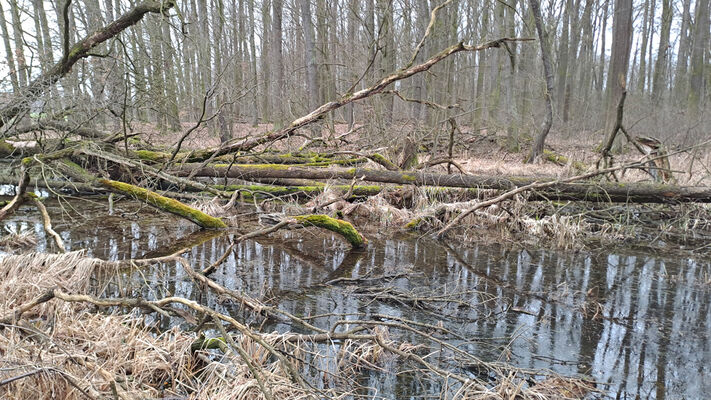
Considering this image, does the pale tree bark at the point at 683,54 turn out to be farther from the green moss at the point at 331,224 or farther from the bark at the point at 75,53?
the bark at the point at 75,53

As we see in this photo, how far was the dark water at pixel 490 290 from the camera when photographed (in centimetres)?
397

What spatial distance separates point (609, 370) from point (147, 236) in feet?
21.5

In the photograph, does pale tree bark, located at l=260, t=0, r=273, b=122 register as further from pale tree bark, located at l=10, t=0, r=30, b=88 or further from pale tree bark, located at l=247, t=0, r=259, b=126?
pale tree bark, located at l=10, t=0, r=30, b=88

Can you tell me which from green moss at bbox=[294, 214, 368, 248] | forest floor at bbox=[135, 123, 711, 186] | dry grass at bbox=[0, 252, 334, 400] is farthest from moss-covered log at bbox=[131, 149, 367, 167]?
dry grass at bbox=[0, 252, 334, 400]

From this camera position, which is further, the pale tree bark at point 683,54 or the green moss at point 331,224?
the pale tree bark at point 683,54

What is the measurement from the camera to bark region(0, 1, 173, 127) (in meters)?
7.71

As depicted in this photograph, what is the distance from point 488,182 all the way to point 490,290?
3.67 metres

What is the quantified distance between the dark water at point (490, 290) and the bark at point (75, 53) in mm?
1853

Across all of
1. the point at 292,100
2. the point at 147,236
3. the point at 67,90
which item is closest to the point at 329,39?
the point at 292,100

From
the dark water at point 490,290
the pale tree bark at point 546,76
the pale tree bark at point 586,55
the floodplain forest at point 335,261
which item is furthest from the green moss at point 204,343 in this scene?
the pale tree bark at point 586,55

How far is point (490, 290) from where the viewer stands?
5.65 meters

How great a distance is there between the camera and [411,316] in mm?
Answer: 4809

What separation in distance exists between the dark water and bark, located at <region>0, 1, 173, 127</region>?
6.08 feet

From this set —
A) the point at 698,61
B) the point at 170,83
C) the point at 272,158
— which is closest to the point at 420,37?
the point at 272,158
